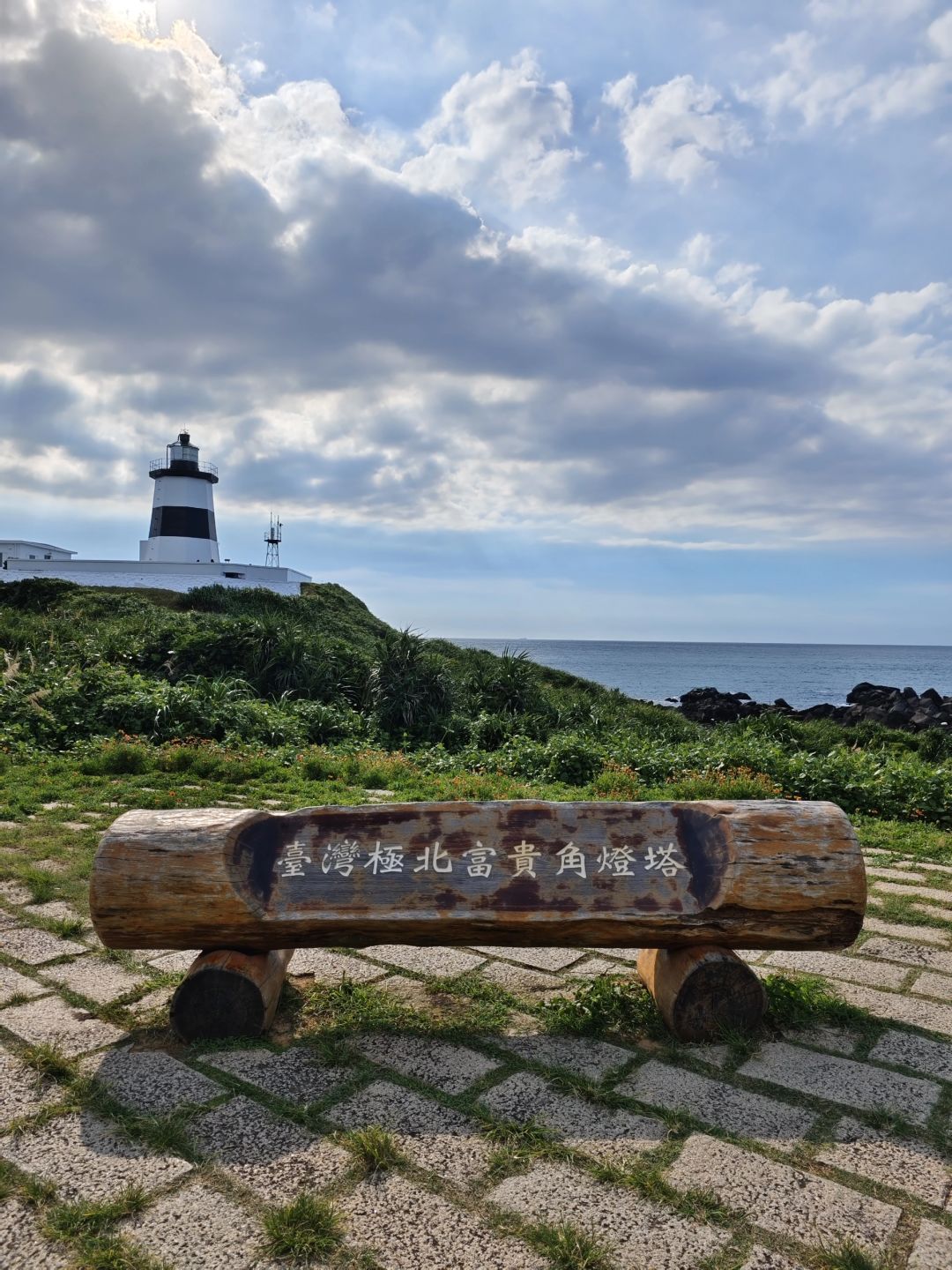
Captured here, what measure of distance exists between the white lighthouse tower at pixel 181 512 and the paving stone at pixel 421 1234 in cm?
3485

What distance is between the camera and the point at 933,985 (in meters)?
3.85

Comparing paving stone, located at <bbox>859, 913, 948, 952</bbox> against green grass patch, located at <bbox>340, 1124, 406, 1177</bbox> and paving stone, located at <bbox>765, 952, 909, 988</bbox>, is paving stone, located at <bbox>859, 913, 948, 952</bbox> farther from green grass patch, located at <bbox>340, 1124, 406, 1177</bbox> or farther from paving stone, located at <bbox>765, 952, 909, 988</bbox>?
green grass patch, located at <bbox>340, 1124, 406, 1177</bbox>

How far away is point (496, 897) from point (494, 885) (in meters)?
0.06

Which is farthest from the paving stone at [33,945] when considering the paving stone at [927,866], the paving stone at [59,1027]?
the paving stone at [927,866]

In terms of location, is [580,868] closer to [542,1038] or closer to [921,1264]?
[542,1038]

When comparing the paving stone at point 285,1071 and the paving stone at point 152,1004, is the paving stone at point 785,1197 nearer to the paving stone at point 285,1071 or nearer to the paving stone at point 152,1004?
the paving stone at point 285,1071

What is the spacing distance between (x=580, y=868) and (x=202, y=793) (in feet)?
15.8

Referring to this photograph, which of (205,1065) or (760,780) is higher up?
(760,780)

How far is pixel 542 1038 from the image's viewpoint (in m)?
3.30

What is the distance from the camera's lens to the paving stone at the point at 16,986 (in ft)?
11.8

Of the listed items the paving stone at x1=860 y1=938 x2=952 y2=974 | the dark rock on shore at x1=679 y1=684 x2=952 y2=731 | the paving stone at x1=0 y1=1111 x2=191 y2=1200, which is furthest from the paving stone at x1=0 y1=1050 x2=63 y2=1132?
the dark rock on shore at x1=679 y1=684 x2=952 y2=731

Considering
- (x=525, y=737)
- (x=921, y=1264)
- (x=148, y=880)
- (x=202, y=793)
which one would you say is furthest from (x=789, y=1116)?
(x=525, y=737)

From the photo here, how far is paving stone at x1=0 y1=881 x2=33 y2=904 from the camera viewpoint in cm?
472

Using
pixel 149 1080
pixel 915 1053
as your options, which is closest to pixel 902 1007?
pixel 915 1053
